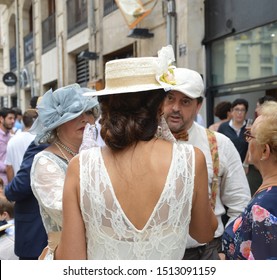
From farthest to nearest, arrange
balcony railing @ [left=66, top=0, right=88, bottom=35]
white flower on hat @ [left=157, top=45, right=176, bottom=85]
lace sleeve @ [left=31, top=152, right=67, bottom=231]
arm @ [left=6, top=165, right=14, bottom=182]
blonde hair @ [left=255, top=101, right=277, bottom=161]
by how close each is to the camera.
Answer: balcony railing @ [left=66, top=0, right=88, bottom=35] < arm @ [left=6, top=165, right=14, bottom=182] < lace sleeve @ [left=31, top=152, right=67, bottom=231] < blonde hair @ [left=255, top=101, right=277, bottom=161] < white flower on hat @ [left=157, top=45, right=176, bottom=85]

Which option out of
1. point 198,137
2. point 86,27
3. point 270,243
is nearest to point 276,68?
point 198,137

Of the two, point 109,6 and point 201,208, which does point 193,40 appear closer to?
point 109,6

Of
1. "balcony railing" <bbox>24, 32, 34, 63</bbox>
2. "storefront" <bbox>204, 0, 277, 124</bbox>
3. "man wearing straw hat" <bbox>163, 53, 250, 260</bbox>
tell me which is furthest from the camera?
"balcony railing" <bbox>24, 32, 34, 63</bbox>

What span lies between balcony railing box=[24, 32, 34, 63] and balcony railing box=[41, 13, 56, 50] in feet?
5.67

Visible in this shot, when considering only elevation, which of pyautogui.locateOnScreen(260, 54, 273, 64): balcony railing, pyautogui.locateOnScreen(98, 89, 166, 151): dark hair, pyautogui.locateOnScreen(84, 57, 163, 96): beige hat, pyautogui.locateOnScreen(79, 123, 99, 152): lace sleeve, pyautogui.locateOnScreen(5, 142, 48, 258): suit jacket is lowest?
pyautogui.locateOnScreen(5, 142, 48, 258): suit jacket

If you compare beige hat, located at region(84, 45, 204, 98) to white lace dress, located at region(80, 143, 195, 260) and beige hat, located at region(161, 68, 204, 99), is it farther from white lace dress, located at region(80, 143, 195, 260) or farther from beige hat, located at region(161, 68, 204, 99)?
beige hat, located at region(161, 68, 204, 99)

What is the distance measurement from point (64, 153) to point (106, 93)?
0.83 m

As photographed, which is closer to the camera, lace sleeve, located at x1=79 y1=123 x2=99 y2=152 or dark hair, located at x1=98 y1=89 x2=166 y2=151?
dark hair, located at x1=98 y1=89 x2=166 y2=151

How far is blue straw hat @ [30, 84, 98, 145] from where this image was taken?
2.36m

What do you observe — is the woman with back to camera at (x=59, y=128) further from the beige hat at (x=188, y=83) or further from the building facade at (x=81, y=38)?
the building facade at (x=81, y=38)

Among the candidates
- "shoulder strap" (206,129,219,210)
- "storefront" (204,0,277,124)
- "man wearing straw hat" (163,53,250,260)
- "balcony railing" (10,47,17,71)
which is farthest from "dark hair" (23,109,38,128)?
"balcony railing" (10,47,17,71)

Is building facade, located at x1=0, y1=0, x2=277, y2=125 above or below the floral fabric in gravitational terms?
above

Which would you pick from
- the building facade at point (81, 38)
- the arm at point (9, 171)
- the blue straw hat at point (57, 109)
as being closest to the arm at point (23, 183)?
the blue straw hat at point (57, 109)
